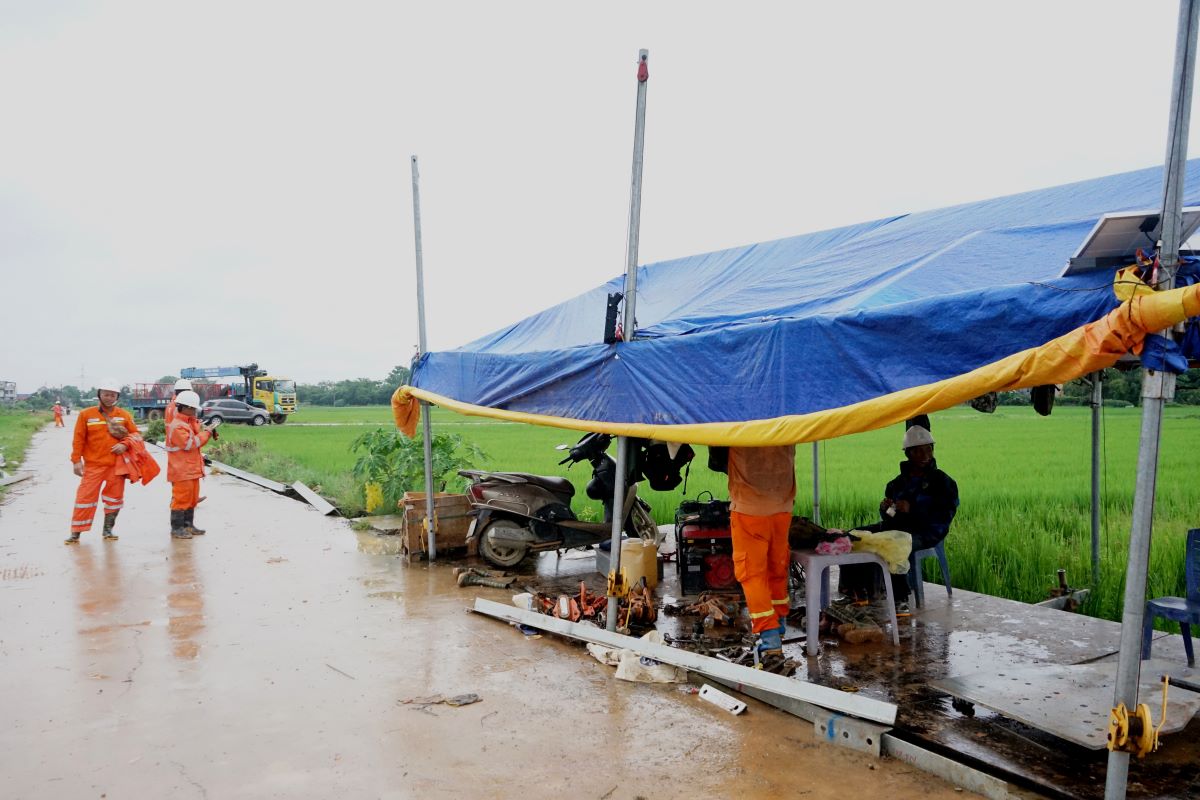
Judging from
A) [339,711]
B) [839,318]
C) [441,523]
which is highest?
[839,318]

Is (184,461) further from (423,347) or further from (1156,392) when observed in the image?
(1156,392)

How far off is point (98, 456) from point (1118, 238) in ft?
32.3

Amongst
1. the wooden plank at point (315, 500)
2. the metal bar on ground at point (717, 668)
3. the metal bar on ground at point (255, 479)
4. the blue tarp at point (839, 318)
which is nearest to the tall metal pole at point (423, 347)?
the blue tarp at point (839, 318)

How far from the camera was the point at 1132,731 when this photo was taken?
2799mm

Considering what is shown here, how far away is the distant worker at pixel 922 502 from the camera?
5527mm

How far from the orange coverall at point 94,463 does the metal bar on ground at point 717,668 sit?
573 centimetres

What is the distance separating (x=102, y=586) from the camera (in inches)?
279

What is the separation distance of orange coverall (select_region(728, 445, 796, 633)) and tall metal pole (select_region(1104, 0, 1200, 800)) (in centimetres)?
194

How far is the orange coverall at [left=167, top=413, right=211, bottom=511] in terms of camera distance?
9.35 meters

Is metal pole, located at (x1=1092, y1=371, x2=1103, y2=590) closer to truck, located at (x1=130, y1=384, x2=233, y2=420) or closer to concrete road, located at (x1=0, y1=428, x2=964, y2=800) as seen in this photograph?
concrete road, located at (x1=0, y1=428, x2=964, y2=800)

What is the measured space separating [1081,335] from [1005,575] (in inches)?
169

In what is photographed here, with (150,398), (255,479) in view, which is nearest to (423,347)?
(255,479)

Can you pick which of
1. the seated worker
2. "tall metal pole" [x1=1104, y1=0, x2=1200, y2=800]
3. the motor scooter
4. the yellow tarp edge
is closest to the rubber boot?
the motor scooter

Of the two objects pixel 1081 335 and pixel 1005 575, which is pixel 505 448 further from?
pixel 1081 335
